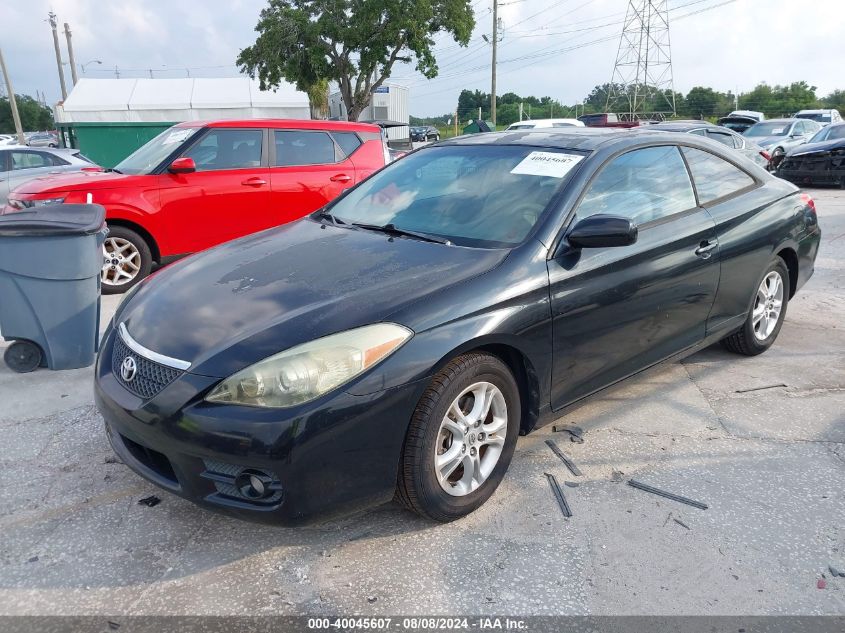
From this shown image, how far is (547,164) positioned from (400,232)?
32.0 inches

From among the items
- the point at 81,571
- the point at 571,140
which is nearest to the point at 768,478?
the point at 571,140

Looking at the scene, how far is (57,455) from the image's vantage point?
3.31 metres

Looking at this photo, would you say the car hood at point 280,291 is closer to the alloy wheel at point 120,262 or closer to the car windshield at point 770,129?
the alloy wheel at point 120,262

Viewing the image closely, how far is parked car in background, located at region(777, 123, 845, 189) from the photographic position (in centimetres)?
1413

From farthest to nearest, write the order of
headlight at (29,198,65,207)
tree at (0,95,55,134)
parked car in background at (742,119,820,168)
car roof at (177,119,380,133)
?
tree at (0,95,55,134), parked car in background at (742,119,820,168), car roof at (177,119,380,133), headlight at (29,198,65,207)

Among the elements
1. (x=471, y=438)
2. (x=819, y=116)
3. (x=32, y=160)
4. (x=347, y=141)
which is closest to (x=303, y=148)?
(x=347, y=141)

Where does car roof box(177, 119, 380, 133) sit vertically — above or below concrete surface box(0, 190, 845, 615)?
above

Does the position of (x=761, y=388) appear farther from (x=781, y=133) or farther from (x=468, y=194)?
(x=781, y=133)

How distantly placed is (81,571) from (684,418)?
3003 millimetres

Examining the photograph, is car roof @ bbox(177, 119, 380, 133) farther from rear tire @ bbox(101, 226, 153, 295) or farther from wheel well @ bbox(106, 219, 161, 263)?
rear tire @ bbox(101, 226, 153, 295)

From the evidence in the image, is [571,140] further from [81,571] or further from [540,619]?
[81,571]

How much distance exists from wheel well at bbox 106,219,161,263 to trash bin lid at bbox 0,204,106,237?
207 centimetres

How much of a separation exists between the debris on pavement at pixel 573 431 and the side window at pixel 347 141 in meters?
4.94

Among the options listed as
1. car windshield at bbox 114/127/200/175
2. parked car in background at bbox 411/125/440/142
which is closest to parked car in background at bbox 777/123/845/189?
car windshield at bbox 114/127/200/175
